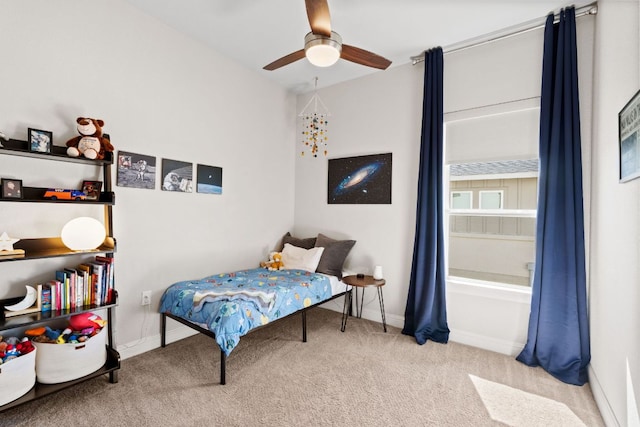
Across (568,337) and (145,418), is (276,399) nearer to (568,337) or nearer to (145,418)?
(145,418)

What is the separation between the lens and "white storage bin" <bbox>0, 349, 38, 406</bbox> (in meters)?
1.71

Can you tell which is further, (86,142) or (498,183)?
(498,183)

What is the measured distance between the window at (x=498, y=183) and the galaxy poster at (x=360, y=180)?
26.8 inches

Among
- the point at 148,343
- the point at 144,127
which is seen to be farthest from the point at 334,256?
the point at 144,127

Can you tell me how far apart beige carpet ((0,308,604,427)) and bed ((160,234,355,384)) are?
248mm

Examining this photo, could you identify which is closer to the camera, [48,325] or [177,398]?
[177,398]

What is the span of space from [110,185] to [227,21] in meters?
1.71

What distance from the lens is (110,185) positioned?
234cm

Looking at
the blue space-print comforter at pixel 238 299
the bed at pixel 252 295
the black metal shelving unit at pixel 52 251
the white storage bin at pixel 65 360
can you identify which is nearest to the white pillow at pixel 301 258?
the bed at pixel 252 295

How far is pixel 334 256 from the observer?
3.51 metres

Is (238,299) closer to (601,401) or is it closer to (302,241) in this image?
(302,241)

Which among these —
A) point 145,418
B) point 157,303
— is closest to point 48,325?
point 157,303

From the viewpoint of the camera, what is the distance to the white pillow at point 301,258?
11.5 ft

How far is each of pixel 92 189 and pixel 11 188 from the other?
1.47ft
